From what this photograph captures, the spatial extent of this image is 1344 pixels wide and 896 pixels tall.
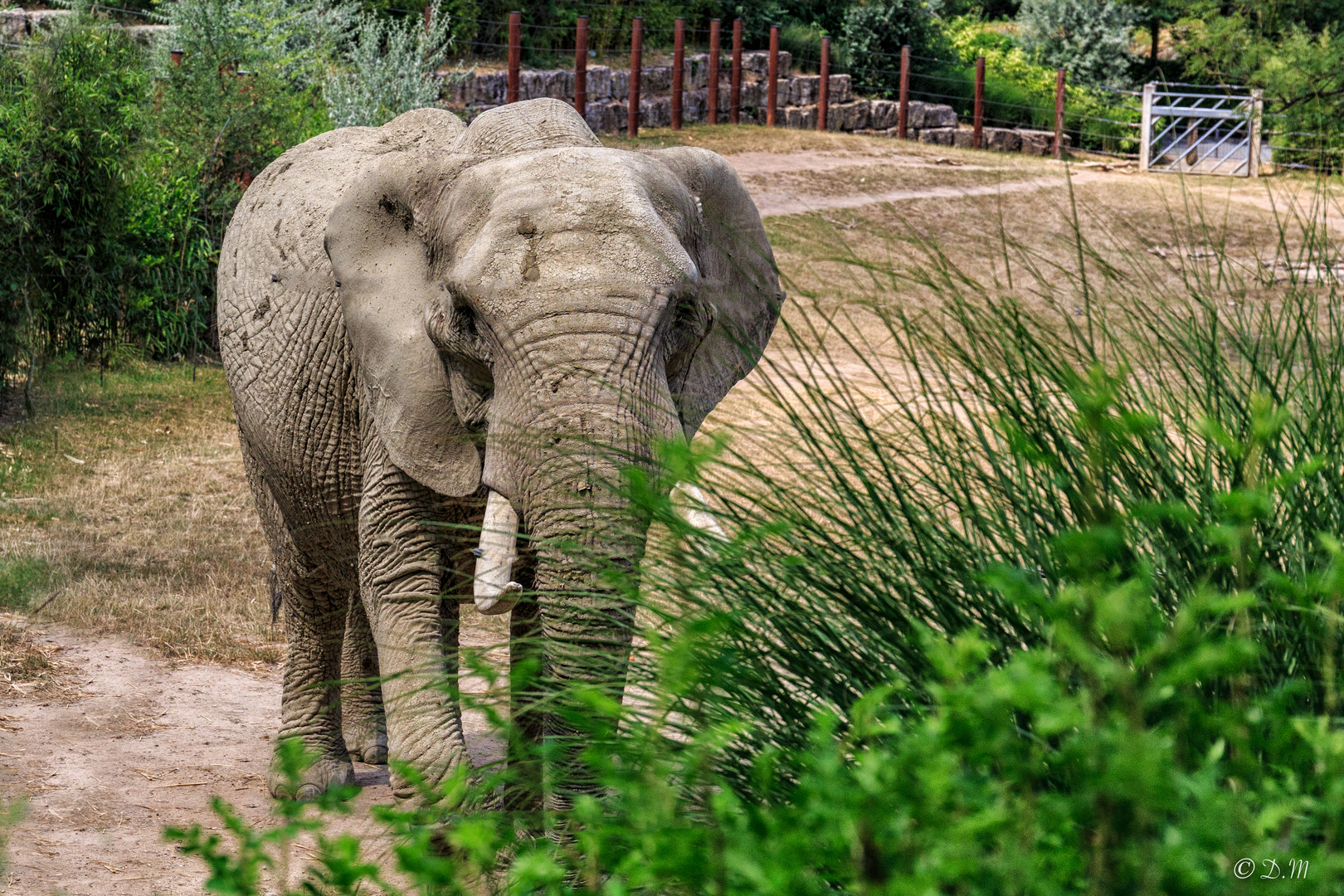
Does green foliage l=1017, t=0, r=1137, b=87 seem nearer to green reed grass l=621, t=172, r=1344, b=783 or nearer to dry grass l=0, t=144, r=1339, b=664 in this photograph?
dry grass l=0, t=144, r=1339, b=664

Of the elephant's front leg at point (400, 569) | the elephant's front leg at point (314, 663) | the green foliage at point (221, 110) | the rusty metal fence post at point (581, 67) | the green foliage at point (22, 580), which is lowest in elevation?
the green foliage at point (22, 580)

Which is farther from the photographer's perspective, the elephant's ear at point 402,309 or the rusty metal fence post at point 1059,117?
the rusty metal fence post at point 1059,117

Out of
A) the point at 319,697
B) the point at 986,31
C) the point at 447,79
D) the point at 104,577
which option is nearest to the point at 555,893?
the point at 319,697

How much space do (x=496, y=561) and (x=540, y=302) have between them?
64cm

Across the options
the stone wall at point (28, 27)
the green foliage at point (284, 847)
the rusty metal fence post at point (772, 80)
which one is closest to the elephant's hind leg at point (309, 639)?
the green foliage at point (284, 847)

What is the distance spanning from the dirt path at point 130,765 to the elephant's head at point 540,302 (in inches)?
43.6

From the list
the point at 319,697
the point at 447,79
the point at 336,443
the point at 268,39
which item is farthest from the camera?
the point at 447,79

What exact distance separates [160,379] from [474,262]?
31.5ft

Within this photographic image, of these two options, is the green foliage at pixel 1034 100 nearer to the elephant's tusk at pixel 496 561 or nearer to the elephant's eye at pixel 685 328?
the elephant's eye at pixel 685 328

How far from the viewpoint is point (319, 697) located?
5457 millimetres

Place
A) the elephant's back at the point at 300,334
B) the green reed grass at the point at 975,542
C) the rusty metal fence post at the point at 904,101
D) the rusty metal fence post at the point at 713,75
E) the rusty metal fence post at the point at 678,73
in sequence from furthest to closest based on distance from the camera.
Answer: the rusty metal fence post at the point at 904,101 → the rusty metal fence post at the point at 713,75 → the rusty metal fence post at the point at 678,73 → the elephant's back at the point at 300,334 → the green reed grass at the point at 975,542

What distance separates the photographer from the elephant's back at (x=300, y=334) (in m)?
4.75

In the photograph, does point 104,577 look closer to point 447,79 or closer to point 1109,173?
point 447,79

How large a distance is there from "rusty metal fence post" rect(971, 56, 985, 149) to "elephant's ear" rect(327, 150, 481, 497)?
81.2 ft
